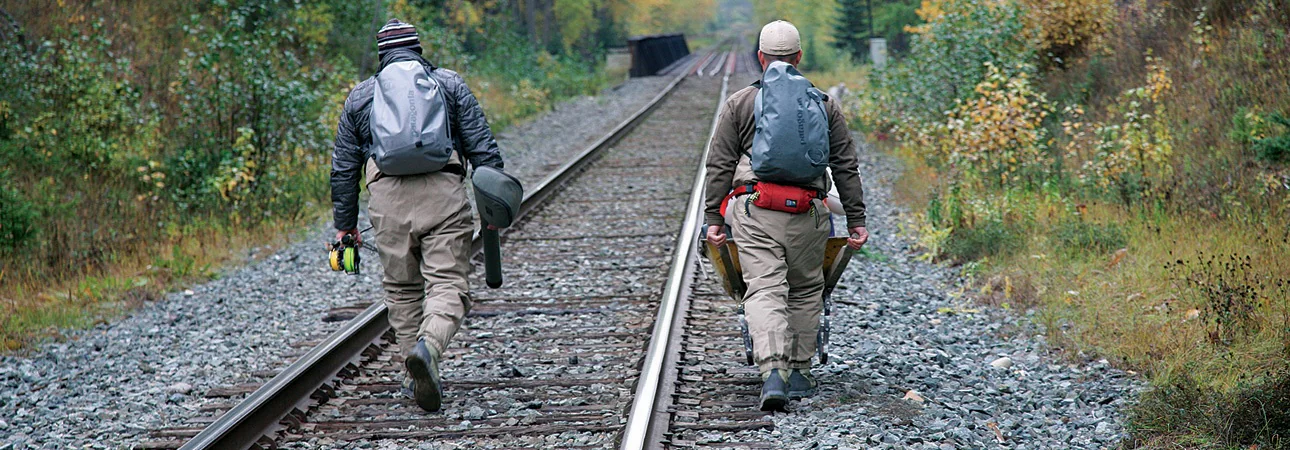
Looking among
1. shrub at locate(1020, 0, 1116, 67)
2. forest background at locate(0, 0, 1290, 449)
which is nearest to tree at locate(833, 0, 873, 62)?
forest background at locate(0, 0, 1290, 449)

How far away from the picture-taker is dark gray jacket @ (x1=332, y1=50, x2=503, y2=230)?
4.61 m

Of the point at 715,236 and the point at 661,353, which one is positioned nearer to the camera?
the point at 715,236

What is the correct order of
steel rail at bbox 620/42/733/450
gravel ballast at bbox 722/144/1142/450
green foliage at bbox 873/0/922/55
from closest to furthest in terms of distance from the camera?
steel rail at bbox 620/42/733/450 → gravel ballast at bbox 722/144/1142/450 → green foliage at bbox 873/0/922/55

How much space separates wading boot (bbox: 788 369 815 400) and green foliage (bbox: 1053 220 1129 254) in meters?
3.21

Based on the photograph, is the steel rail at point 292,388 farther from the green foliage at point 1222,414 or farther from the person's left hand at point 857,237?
the green foliage at point 1222,414

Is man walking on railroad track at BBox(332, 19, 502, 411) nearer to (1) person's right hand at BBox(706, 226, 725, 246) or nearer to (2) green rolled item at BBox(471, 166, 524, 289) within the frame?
(2) green rolled item at BBox(471, 166, 524, 289)

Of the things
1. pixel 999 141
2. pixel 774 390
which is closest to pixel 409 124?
pixel 774 390

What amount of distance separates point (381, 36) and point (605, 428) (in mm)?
2007

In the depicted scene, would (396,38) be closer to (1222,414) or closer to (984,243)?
(1222,414)

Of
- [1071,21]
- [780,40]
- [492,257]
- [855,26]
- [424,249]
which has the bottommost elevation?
[855,26]

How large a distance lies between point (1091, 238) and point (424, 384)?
473 cm

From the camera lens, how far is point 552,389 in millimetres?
5008

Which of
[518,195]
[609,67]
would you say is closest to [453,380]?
[518,195]

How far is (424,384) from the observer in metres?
4.57
